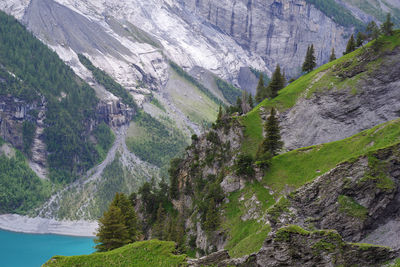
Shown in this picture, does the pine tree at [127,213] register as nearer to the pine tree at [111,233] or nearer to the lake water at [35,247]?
the pine tree at [111,233]

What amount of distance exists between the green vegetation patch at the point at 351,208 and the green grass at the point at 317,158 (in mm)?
11107

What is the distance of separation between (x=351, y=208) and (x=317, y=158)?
66.7 feet

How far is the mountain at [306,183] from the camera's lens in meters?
24.0

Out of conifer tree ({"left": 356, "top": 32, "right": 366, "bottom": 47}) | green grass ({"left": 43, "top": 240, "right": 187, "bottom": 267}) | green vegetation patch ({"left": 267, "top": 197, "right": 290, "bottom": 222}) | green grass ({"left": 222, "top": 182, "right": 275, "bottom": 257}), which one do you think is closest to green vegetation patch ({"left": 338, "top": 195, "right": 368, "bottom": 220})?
green vegetation patch ({"left": 267, "top": 197, "right": 290, "bottom": 222})

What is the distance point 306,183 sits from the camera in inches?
1459

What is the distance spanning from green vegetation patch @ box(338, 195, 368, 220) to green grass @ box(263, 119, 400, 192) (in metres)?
11.1

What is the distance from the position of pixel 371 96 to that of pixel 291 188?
1268 inches

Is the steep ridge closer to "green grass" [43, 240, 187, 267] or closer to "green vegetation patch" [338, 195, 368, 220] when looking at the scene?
"green vegetation patch" [338, 195, 368, 220]

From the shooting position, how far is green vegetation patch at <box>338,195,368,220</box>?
30500mm

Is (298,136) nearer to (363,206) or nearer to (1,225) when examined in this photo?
(363,206)

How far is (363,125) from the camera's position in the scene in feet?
219

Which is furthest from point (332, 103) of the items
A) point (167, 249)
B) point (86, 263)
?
point (86, 263)

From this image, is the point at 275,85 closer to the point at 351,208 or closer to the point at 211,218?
the point at 211,218

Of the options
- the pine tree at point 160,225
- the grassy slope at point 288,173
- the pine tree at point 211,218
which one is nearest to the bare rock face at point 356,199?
the grassy slope at point 288,173
